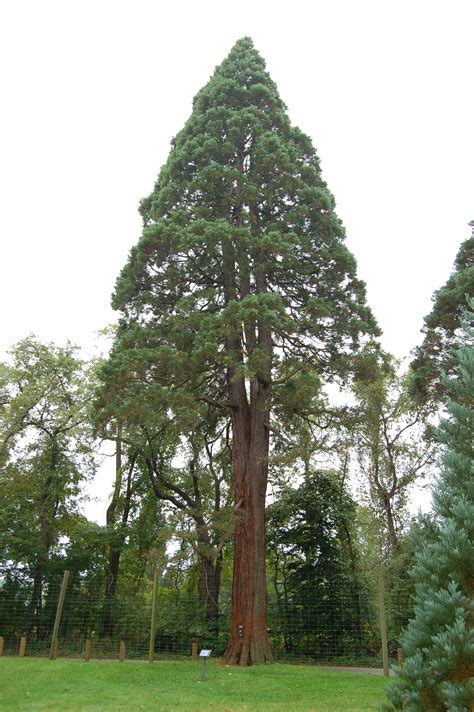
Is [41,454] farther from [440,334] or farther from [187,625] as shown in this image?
[440,334]

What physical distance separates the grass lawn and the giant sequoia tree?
1.26 metres

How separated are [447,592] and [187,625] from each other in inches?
496

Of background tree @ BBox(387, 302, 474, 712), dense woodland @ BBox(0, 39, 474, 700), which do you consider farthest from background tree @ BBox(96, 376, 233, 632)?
background tree @ BBox(387, 302, 474, 712)

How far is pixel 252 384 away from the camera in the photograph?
12.1 meters

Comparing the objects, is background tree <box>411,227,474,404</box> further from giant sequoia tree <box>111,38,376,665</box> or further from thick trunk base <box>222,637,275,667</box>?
thick trunk base <box>222,637,275,667</box>

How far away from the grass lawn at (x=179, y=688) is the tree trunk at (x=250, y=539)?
49 cm

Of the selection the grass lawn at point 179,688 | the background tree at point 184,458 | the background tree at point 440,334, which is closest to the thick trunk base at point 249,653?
the grass lawn at point 179,688

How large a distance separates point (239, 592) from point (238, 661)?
1143 millimetres

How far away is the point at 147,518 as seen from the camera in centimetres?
2122

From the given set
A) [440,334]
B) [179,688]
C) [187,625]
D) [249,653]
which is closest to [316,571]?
[187,625]

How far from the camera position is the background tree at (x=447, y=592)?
3645 millimetres

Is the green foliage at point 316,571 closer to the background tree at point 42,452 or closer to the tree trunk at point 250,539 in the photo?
the tree trunk at point 250,539

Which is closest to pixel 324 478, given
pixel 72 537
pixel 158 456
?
pixel 158 456

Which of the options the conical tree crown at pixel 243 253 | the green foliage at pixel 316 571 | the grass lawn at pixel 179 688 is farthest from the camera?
the green foliage at pixel 316 571
